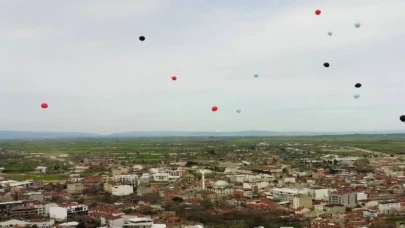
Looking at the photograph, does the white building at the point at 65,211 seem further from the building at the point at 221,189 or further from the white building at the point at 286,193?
the white building at the point at 286,193

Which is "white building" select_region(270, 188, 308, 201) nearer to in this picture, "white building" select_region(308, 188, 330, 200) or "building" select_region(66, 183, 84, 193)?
"white building" select_region(308, 188, 330, 200)

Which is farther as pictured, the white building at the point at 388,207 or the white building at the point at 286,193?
the white building at the point at 286,193

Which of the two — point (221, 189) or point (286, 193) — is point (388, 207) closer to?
point (286, 193)

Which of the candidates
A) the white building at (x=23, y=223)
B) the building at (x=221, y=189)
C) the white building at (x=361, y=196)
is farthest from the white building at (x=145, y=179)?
the white building at (x=23, y=223)

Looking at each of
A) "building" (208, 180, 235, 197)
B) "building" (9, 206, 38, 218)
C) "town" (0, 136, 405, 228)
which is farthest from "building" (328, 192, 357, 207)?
"building" (9, 206, 38, 218)

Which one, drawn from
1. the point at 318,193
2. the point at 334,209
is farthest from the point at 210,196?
the point at 334,209

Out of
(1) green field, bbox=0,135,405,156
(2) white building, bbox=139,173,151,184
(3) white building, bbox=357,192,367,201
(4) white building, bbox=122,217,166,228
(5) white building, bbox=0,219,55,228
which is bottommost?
(5) white building, bbox=0,219,55,228
